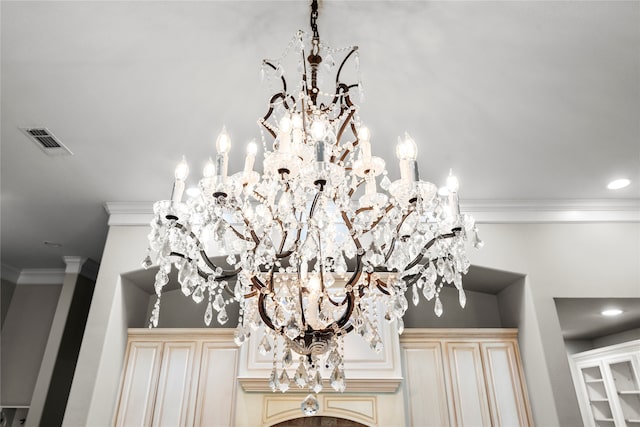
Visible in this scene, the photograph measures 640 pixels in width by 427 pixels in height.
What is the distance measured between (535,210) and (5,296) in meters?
5.47

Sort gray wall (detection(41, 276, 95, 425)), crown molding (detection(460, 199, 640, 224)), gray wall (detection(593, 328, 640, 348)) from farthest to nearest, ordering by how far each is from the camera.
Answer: gray wall (detection(593, 328, 640, 348)) < gray wall (detection(41, 276, 95, 425)) < crown molding (detection(460, 199, 640, 224))

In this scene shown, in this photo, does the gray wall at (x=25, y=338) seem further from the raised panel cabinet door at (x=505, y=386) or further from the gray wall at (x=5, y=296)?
the raised panel cabinet door at (x=505, y=386)

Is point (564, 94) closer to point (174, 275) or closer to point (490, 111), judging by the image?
point (490, 111)

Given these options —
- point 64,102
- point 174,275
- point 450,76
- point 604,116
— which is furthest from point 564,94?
point 174,275

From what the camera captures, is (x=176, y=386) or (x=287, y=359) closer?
(x=287, y=359)

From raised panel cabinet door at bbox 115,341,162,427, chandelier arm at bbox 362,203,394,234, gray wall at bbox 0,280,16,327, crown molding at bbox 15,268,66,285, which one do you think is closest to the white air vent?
raised panel cabinet door at bbox 115,341,162,427

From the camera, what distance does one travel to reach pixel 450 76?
2006 millimetres

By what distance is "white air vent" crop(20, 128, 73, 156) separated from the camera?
240 cm

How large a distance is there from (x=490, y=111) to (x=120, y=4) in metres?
1.88

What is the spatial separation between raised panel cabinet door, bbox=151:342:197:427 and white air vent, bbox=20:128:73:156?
1615 mm

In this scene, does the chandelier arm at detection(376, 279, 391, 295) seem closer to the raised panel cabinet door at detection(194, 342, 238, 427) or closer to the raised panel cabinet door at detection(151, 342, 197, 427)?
the raised panel cabinet door at detection(194, 342, 238, 427)

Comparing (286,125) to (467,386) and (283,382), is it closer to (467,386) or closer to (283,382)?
(283,382)

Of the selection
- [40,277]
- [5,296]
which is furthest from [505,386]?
[5,296]

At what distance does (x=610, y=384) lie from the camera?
4.38m
